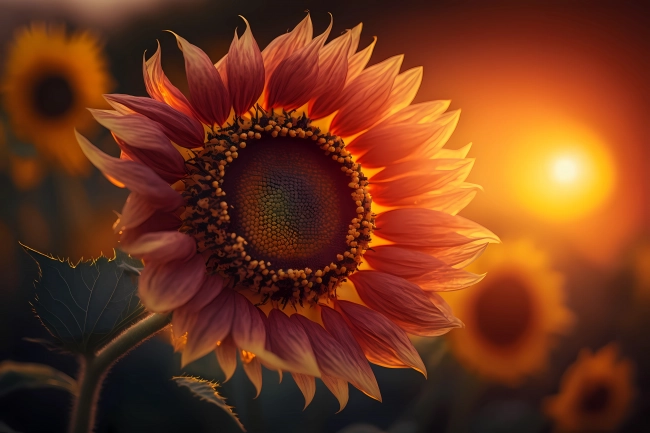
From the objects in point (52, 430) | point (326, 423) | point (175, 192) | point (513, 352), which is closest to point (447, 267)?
point (175, 192)

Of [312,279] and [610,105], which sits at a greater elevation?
[610,105]

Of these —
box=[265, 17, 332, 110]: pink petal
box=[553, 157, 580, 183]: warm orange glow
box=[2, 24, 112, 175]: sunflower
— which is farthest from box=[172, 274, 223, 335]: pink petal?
box=[553, 157, 580, 183]: warm orange glow

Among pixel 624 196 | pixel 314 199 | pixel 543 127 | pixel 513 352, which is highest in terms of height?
pixel 543 127

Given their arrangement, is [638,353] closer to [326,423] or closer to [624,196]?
[624,196]

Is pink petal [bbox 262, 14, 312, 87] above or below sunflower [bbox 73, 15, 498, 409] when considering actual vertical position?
above

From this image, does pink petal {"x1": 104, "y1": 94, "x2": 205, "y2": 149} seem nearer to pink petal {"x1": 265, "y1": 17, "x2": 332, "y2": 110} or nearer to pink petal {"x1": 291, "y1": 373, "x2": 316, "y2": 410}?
pink petal {"x1": 265, "y1": 17, "x2": 332, "y2": 110}

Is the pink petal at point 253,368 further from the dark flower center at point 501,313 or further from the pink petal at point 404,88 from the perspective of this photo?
the dark flower center at point 501,313

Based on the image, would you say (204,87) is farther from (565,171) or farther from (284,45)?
(565,171)
